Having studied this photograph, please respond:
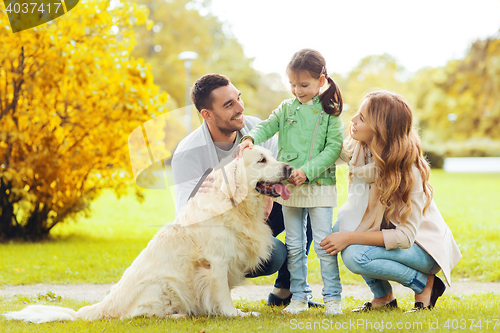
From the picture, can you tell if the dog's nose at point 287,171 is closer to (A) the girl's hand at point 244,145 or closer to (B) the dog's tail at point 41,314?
(A) the girl's hand at point 244,145

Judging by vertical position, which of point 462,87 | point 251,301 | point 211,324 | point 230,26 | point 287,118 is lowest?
point 251,301

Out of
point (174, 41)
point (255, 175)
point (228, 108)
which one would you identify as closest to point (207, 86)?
point (228, 108)

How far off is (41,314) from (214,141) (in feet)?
6.88

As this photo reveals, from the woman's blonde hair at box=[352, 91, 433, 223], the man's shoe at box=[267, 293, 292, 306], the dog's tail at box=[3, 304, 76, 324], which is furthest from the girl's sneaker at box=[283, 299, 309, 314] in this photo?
the dog's tail at box=[3, 304, 76, 324]

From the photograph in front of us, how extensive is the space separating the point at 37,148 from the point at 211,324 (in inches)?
218

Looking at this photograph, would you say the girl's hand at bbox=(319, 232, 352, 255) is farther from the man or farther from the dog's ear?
the dog's ear

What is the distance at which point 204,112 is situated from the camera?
13.8 ft

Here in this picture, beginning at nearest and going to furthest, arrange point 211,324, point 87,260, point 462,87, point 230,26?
point 211,324
point 87,260
point 462,87
point 230,26

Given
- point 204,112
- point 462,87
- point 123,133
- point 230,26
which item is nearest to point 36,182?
point 123,133

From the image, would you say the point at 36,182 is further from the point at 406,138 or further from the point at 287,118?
the point at 406,138

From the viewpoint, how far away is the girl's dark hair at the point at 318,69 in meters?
3.36

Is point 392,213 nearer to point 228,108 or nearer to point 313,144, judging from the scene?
point 313,144

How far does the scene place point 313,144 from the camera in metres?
3.45

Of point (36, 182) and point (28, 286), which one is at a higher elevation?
point (36, 182)
